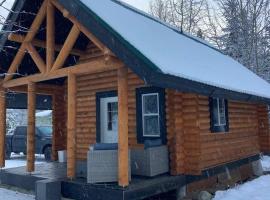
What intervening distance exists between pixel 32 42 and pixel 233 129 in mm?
7518

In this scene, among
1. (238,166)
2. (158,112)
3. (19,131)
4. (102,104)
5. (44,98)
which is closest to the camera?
(158,112)

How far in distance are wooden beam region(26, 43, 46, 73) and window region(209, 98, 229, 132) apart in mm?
5178

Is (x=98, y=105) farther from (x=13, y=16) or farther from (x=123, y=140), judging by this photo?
(x=123, y=140)

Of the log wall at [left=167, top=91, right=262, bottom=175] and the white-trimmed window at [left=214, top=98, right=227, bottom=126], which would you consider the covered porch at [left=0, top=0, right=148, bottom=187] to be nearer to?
the log wall at [left=167, top=91, right=262, bottom=175]

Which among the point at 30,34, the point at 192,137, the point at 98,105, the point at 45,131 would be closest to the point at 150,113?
the point at 192,137

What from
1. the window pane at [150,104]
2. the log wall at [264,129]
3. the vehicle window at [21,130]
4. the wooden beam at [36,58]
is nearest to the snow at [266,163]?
the log wall at [264,129]

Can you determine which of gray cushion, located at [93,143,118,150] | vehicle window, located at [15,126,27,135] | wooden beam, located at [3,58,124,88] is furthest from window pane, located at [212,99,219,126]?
vehicle window, located at [15,126,27,135]

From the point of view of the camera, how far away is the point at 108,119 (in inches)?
441

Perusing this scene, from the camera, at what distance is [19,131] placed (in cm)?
2109

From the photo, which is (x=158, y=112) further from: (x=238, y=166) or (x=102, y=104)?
(x=238, y=166)

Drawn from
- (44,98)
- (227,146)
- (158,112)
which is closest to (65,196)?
(158,112)

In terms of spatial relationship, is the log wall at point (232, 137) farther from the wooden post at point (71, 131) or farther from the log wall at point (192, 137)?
the wooden post at point (71, 131)

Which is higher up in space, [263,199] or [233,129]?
[233,129]

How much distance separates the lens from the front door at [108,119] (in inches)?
434
